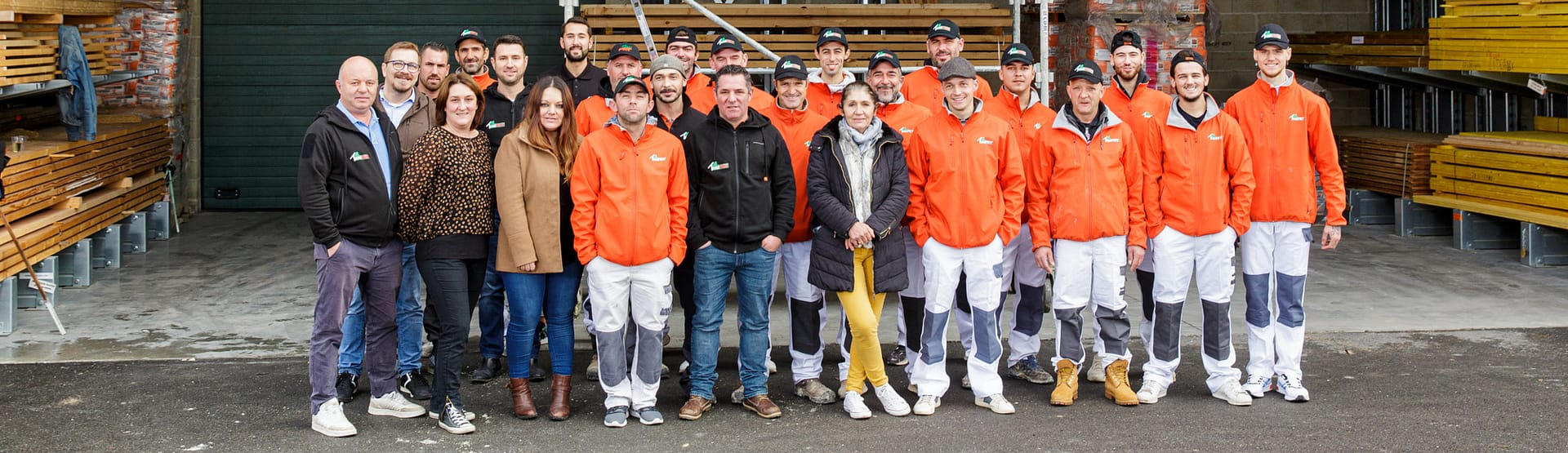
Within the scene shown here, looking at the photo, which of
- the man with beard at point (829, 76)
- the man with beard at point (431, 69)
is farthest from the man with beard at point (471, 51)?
the man with beard at point (829, 76)

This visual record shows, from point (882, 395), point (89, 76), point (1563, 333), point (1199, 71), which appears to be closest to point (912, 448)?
point (882, 395)

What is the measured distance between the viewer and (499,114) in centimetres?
718

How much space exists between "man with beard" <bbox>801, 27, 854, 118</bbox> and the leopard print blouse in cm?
204

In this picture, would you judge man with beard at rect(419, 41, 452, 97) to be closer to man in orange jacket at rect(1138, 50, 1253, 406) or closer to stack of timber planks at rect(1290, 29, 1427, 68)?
man in orange jacket at rect(1138, 50, 1253, 406)

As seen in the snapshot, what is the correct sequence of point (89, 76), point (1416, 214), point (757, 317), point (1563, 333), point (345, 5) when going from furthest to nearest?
point (345, 5)
point (1416, 214)
point (89, 76)
point (1563, 333)
point (757, 317)

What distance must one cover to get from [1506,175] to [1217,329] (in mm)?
6474

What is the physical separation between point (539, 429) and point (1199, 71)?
11.2 ft

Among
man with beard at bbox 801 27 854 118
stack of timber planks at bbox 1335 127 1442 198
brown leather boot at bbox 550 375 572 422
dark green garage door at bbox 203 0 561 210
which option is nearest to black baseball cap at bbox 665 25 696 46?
man with beard at bbox 801 27 854 118

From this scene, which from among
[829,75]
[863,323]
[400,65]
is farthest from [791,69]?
[400,65]

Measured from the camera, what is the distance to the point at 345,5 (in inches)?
594

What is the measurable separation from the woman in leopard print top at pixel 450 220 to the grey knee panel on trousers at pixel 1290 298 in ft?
12.1

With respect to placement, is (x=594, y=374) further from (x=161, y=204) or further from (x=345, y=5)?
(x=345, y=5)

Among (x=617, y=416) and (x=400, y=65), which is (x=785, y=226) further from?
(x=400, y=65)

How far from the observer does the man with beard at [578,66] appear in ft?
25.3
